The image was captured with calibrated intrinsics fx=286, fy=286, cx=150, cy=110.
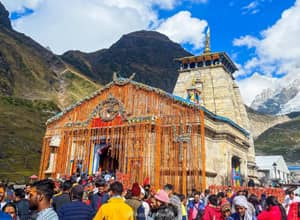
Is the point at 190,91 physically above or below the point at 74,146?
above

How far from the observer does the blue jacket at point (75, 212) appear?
4098mm

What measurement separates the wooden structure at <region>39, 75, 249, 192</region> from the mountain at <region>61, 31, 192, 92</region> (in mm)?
59226

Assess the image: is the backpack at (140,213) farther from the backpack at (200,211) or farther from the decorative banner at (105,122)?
the decorative banner at (105,122)

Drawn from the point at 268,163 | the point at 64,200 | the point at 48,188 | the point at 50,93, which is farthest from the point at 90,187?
the point at 50,93

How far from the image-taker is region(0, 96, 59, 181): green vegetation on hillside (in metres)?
33.0

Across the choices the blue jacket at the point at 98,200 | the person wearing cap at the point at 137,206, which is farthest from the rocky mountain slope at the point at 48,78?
the person wearing cap at the point at 137,206

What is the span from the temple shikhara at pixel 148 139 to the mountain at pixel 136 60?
58.9 meters

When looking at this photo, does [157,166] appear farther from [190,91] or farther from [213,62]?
[213,62]

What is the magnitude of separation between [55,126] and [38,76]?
1768 inches

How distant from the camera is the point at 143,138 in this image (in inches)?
635

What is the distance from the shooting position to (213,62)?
2639cm

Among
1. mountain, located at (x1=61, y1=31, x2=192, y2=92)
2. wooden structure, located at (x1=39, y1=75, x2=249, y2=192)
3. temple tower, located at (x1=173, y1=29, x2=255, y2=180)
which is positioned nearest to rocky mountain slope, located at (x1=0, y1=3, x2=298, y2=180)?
mountain, located at (x1=61, y1=31, x2=192, y2=92)

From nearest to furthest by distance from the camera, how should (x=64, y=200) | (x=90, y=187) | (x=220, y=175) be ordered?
(x=64, y=200) → (x=90, y=187) → (x=220, y=175)

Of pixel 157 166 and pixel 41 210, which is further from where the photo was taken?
pixel 157 166
